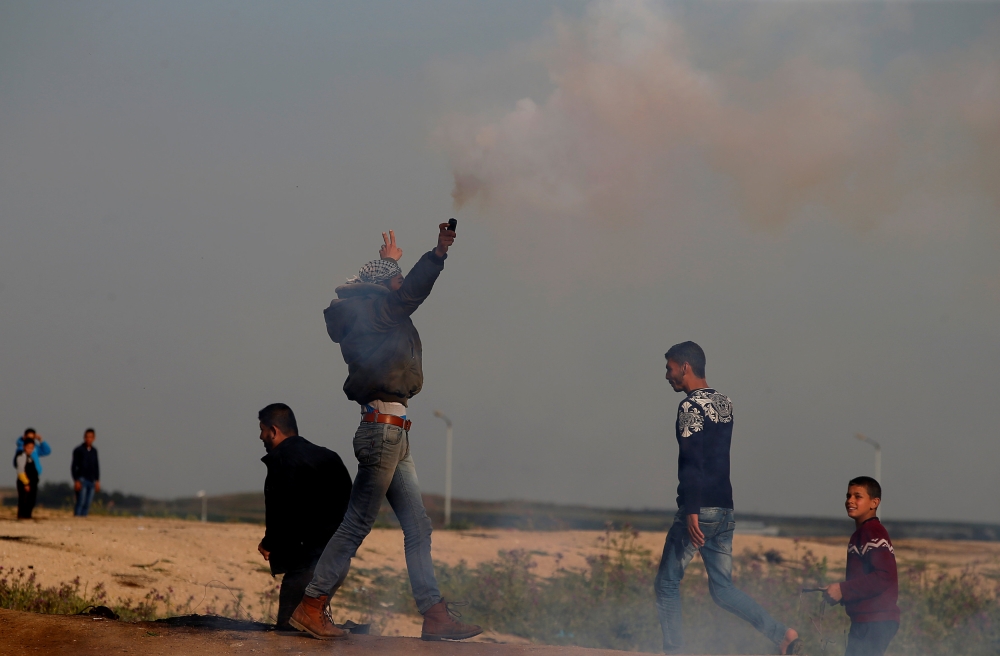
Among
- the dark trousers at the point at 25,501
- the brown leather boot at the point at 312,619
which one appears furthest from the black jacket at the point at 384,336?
the dark trousers at the point at 25,501

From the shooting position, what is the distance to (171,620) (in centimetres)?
633

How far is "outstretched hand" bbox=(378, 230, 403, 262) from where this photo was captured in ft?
19.0

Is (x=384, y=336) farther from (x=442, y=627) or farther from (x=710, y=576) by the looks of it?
(x=710, y=576)

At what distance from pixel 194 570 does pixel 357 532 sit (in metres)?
6.55

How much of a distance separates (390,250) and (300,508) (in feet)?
5.65

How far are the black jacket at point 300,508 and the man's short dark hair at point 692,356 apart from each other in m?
2.23

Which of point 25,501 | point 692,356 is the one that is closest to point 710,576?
point 692,356

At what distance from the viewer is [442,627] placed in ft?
18.2

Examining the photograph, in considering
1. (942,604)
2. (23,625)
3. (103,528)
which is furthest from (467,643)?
(103,528)

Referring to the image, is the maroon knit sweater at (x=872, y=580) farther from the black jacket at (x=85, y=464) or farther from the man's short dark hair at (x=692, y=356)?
the black jacket at (x=85, y=464)

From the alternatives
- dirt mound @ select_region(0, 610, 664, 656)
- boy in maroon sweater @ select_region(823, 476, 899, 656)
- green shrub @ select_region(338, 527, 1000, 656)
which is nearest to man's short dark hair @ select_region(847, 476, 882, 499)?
boy in maroon sweater @ select_region(823, 476, 899, 656)

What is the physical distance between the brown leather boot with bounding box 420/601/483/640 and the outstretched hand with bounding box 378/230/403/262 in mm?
1967

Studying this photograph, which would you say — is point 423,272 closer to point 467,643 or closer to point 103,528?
point 467,643

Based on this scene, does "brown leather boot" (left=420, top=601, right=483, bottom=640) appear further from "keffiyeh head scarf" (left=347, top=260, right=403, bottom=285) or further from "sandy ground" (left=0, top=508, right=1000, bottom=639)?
"sandy ground" (left=0, top=508, right=1000, bottom=639)
